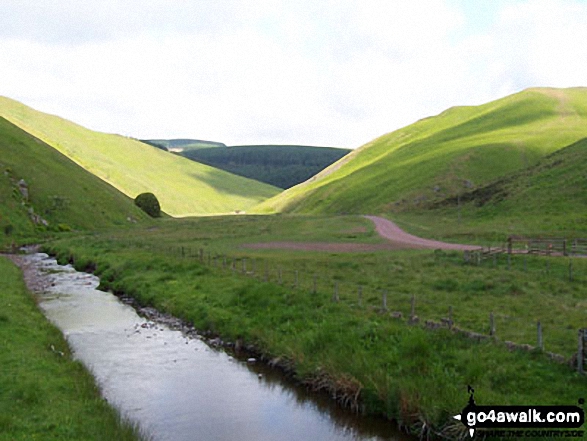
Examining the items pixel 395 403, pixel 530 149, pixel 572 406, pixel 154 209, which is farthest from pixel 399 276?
pixel 530 149

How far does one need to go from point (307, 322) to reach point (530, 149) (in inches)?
6221

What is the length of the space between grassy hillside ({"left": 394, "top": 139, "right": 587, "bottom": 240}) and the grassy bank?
57.2 m

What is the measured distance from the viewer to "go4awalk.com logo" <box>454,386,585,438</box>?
15.9 meters

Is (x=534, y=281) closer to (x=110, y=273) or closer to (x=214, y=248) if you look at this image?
(x=110, y=273)

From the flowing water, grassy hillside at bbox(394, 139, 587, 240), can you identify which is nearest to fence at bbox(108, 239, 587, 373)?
the flowing water

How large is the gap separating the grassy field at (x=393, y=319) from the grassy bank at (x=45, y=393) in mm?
8789

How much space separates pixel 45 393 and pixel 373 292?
2060 centimetres

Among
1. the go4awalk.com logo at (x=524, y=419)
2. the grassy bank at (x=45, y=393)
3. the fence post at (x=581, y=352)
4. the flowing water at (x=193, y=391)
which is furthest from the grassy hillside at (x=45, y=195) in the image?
the fence post at (x=581, y=352)

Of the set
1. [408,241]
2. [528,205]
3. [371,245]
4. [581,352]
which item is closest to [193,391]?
[581,352]

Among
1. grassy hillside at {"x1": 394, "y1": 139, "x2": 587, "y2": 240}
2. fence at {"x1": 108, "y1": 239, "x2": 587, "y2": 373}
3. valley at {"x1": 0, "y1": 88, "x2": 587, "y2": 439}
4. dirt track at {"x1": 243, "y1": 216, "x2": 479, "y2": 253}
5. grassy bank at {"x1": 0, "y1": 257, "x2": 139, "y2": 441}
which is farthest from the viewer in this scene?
grassy hillside at {"x1": 394, "y1": 139, "x2": 587, "y2": 240}

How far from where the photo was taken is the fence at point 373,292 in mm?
21422

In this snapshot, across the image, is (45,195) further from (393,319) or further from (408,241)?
(393,319)

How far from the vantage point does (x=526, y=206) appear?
9662 cm

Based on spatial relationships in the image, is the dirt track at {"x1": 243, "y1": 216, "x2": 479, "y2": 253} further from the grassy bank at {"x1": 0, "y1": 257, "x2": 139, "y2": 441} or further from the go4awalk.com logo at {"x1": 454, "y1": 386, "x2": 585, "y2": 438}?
the go4awalk.com logo at {"x1": 454, "y1": 386, "x2": 585, "y2": 438}
